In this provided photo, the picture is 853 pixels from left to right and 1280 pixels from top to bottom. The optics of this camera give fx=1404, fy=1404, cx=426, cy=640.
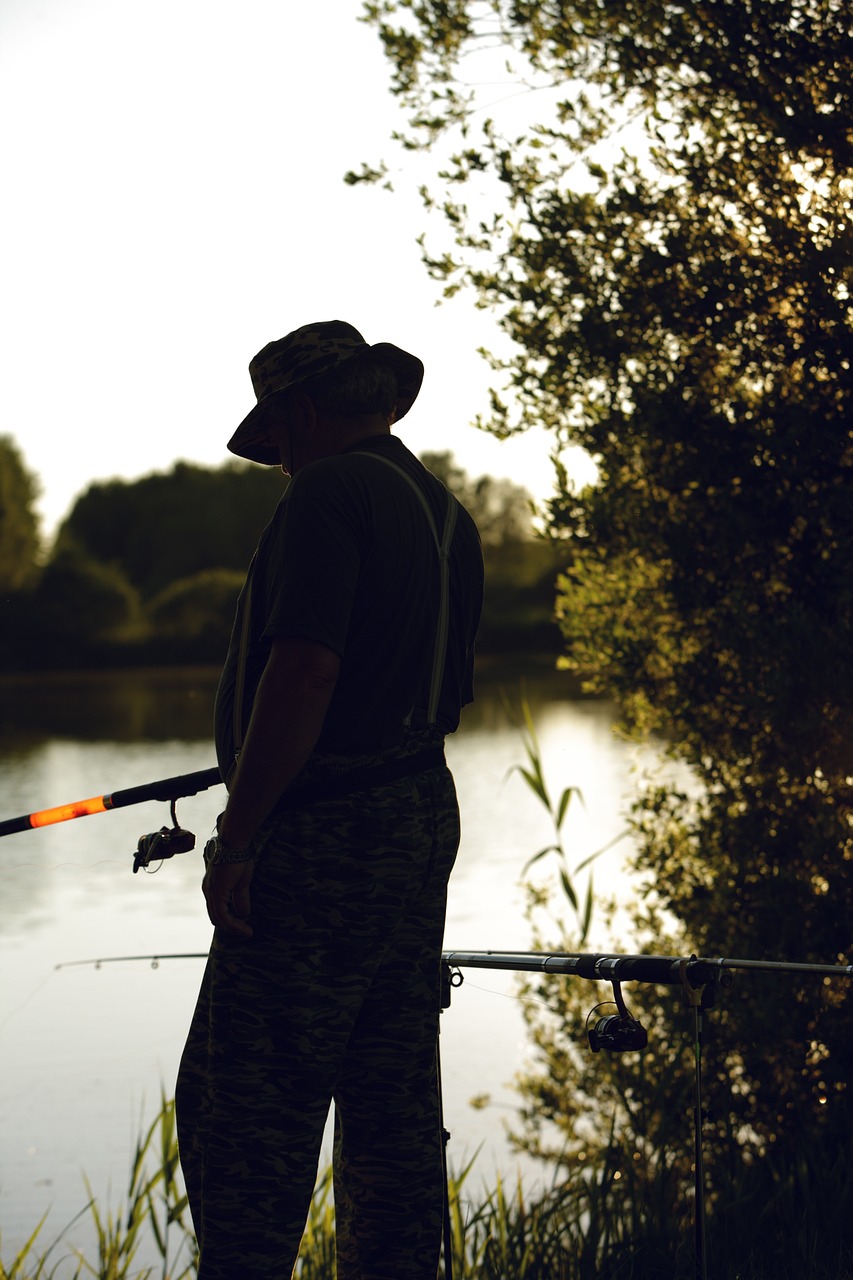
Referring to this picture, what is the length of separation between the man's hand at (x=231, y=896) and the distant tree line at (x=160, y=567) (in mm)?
19002

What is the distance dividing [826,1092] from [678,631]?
1.38m

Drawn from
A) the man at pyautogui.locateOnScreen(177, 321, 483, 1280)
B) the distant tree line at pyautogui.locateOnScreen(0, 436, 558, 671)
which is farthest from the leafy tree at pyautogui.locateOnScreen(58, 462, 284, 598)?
the man at pyautogui.locateOnScreen(177, 321, 483, 1280)

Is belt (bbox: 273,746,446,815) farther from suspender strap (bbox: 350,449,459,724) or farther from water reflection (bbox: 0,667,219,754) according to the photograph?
water reflection (bbox: 0,667,219,754)

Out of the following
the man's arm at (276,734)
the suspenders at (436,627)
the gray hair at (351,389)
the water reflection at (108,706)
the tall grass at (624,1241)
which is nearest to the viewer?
the man's arm at (276,734)

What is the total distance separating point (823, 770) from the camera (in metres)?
4.05

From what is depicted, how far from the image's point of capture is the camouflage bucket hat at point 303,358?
91.2 inches

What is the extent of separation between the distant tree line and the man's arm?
62.4 ft

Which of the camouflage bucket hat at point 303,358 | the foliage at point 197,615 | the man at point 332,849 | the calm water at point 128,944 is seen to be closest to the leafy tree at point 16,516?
the foliage at point 197,615

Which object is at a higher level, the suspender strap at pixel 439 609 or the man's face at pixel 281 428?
the man's face at pixel 281 428

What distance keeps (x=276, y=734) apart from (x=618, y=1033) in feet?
2.75

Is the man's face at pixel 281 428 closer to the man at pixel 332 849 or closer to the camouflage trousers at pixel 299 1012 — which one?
the man at pixel 332 849

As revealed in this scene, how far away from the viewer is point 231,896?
6.99 ft

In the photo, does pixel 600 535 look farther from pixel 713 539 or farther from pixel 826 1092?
pixel 826 1092

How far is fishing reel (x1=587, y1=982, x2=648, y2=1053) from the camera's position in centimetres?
238
